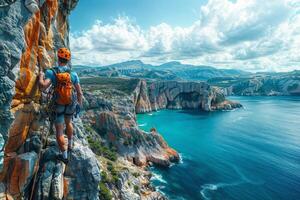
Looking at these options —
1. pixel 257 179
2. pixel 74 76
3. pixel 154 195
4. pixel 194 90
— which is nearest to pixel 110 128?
pixel 154 195

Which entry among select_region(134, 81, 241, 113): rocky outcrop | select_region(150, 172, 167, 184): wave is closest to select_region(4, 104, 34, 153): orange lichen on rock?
select_region(150, 172, 167, 184): wave

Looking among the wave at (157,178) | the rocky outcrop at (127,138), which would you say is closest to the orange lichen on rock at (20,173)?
the wave at (157,178)

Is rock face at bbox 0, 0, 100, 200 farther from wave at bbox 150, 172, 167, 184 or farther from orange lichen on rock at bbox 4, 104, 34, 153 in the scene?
wave at bbox 150, 172, 167, 184

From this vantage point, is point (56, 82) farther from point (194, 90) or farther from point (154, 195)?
point (194, 90)

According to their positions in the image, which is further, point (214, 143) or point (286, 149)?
point (214, 143)

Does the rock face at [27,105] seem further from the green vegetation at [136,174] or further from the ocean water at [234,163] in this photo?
the ocean water at [234,163]
